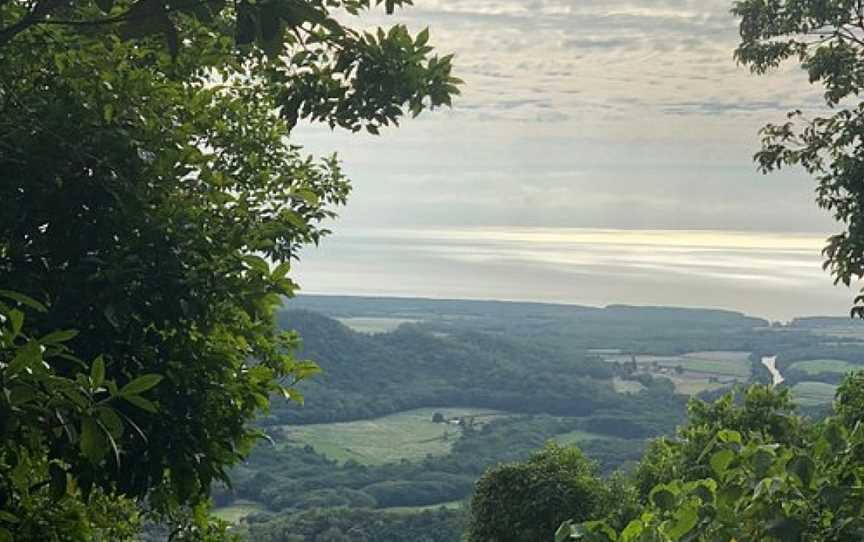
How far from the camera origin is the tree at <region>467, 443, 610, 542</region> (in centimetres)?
2053

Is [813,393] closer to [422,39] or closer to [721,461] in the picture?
[422,39]

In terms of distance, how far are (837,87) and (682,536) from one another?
11.6 metres

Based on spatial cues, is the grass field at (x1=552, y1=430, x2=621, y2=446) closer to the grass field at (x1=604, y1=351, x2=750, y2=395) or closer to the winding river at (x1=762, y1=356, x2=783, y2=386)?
the grass field at (x1=604, y1=351, x2=750, y2=395)

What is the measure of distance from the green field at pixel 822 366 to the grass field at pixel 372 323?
5936 centimetres

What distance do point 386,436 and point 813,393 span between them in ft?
140

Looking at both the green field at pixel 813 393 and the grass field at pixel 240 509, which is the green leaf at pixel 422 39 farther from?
the green field at pixel 813 393

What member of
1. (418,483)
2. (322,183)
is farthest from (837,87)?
(418,483)

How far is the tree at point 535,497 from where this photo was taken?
2053 cm

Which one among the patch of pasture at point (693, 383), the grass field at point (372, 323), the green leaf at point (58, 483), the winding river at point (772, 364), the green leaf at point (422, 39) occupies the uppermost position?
the green leaf at point (422, 39)

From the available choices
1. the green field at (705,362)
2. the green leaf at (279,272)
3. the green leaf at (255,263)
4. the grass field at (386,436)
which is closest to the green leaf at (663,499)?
the green leaf at (255,263)

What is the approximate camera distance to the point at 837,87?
1314cm

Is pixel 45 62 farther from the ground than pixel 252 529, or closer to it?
farther from the ground

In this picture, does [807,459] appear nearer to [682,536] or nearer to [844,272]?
[682,536]

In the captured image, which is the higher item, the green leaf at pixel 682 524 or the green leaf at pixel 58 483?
the green leaf at pixel 682 524
